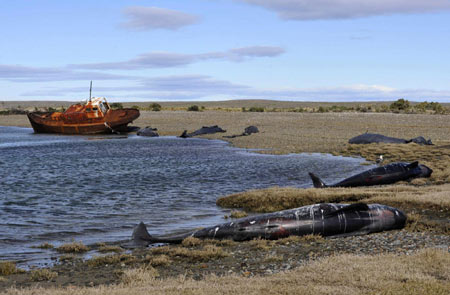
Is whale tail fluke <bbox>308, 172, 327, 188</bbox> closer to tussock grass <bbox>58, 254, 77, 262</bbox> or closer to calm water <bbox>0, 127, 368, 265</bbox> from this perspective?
calm water <bbox>0, 127, 368, 265</bbox>

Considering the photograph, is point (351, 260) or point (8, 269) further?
point (8, 269)

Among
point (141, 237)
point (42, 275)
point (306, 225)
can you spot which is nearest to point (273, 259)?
point (306, 225)

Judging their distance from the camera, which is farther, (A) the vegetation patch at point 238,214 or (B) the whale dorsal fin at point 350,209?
(A) the vegetation patch at point 238,214

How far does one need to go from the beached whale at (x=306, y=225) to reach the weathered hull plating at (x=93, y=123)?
48.0m

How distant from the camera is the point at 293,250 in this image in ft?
35.1

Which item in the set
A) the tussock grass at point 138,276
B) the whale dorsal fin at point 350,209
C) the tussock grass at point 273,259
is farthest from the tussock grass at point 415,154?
the tussock grass at point 138,276

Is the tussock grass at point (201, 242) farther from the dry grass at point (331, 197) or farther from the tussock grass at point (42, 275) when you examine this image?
the dry grass at point (331, 197)

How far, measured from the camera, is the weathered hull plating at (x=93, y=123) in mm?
58812

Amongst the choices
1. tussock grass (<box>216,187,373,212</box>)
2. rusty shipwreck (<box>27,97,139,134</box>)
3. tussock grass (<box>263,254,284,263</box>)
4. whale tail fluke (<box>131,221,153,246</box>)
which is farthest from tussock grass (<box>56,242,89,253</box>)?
rusty shipwreck (<box>27,97,139,134</box>)

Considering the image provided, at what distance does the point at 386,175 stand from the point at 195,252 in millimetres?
11588

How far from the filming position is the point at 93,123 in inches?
2331

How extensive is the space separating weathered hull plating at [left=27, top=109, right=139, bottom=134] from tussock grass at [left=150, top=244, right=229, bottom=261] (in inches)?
1927

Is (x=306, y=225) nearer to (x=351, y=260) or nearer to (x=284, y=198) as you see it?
(x=351, y=260)

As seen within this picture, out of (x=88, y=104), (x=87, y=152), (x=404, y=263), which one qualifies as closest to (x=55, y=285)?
(x=404, y=263)
